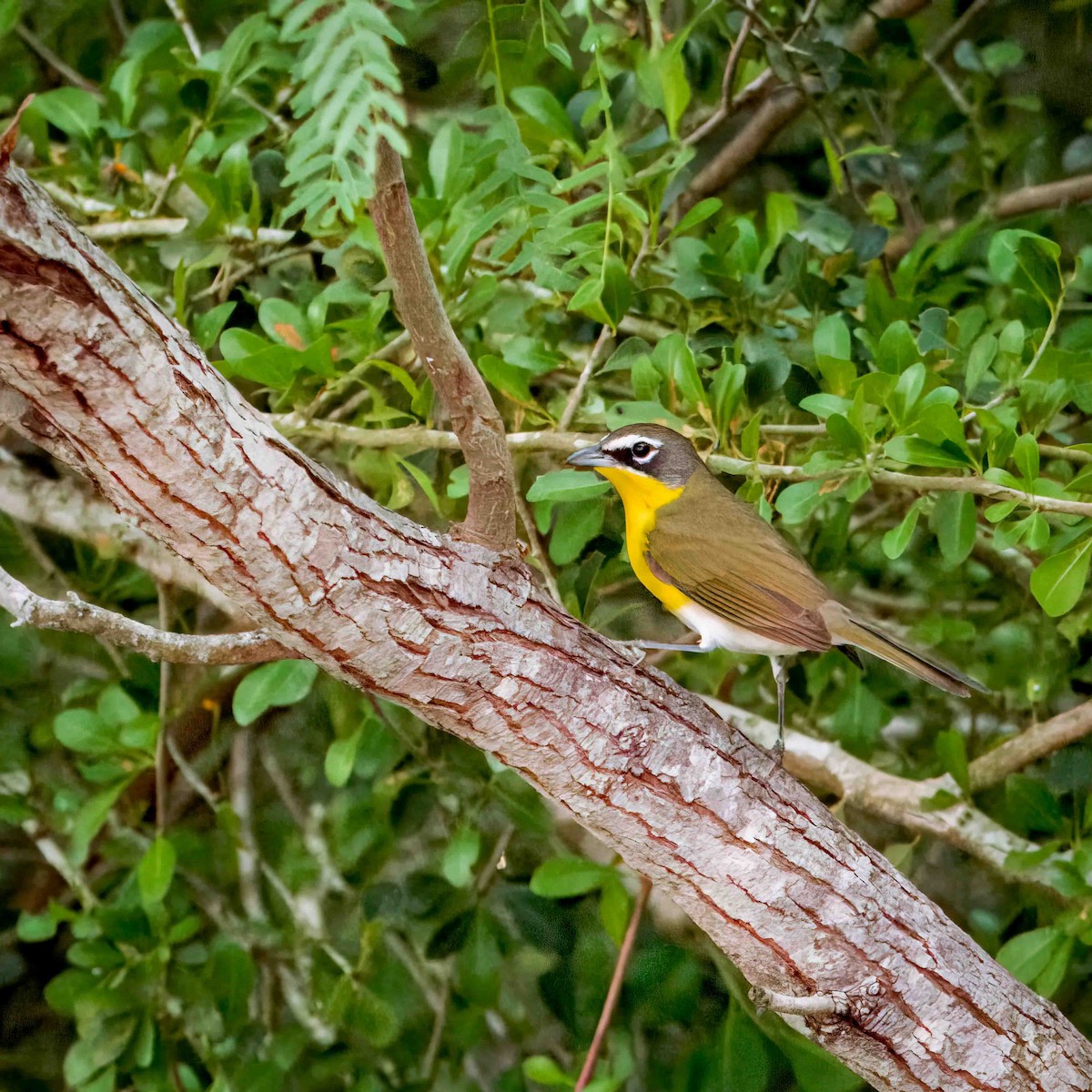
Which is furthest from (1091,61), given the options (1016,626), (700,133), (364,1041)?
(364,1041)

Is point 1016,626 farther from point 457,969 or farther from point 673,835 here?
point 457,969

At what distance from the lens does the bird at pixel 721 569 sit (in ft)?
5.71

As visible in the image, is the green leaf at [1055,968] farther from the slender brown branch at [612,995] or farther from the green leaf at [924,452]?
the green leaf at [924,452]

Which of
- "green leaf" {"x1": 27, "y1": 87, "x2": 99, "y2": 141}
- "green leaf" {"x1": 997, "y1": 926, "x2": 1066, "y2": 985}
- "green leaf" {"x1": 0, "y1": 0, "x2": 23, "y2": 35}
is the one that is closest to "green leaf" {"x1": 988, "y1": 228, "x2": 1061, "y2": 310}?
"green leaf" {"x1": 997, "y1": 926, "x2": 1066, "y2": 985}

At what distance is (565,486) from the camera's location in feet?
5.32

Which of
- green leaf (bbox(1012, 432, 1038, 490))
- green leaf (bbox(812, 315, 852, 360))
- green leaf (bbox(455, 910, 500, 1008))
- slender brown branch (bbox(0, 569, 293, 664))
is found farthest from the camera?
green leaf (bbox(455, 910, 500, 1008))

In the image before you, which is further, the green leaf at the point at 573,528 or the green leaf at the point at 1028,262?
the green leaf at the point at 573,528

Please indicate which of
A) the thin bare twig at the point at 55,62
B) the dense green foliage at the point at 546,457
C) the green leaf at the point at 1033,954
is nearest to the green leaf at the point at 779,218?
the dense green foliage at the point at 546,457

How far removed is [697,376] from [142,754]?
1125mm

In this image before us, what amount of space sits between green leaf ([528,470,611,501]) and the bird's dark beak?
0.01 metres

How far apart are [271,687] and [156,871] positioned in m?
0.41

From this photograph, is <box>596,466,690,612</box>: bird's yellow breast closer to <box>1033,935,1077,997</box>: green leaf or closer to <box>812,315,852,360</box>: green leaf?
<box>812,315,852,360</box>: green leaf

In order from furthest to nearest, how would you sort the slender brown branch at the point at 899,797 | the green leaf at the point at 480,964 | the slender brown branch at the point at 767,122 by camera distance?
the slender brown branch at the point at 767,122, the green leaf at the point at 480,964, the slender brown branch at the point at 899,797

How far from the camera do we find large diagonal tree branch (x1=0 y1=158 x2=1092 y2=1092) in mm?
977
